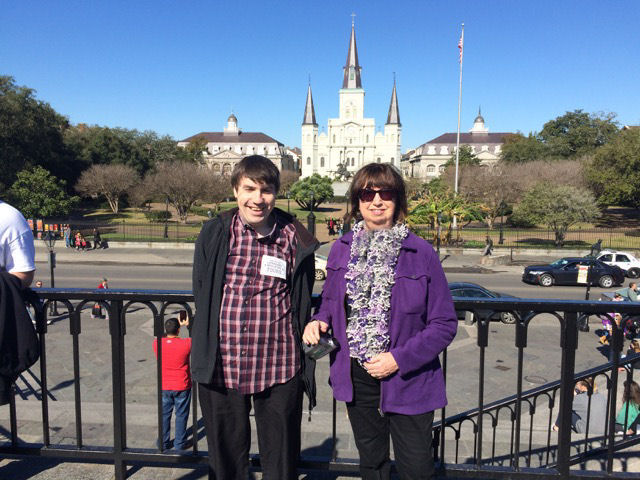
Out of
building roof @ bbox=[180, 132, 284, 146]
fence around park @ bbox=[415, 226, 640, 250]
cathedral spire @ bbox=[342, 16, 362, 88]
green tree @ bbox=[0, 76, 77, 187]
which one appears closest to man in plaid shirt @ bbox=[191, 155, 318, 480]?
fence around park @ bbox=[415, 226, 640, 250]

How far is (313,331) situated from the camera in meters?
2.50

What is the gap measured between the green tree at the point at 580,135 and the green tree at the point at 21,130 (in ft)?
214

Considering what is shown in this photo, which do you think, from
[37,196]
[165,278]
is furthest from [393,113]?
[165,278]

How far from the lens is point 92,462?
3445 mm

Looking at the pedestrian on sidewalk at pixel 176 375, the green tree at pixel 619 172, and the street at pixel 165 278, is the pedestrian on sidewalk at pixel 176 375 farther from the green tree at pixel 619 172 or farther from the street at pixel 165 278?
the green tree at pixel 619 172

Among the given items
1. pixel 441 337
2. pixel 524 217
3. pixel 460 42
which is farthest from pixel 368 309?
pixel 460 42

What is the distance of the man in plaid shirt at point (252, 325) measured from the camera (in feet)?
8.28

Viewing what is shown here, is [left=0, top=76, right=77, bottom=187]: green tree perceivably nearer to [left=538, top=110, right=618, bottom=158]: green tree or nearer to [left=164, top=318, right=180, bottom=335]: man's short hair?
[left=164, top=318, right=180, bottom=335]: man's short hair

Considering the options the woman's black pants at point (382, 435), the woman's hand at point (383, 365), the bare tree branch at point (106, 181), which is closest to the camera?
the woman's hand at point (383, 365)

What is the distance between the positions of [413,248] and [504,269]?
2592cm

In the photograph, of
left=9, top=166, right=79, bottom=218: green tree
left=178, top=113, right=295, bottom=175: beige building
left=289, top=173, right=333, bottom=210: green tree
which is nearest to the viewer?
left=9, top=166, right=79, bottom=218: green tree

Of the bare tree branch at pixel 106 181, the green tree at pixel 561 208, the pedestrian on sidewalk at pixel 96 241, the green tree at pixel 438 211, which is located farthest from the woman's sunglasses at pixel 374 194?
the bare tree branch at pixel 106 181

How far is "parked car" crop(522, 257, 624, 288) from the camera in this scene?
21219 millimetres

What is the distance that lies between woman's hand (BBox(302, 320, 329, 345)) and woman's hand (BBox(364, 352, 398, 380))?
1.03ft
